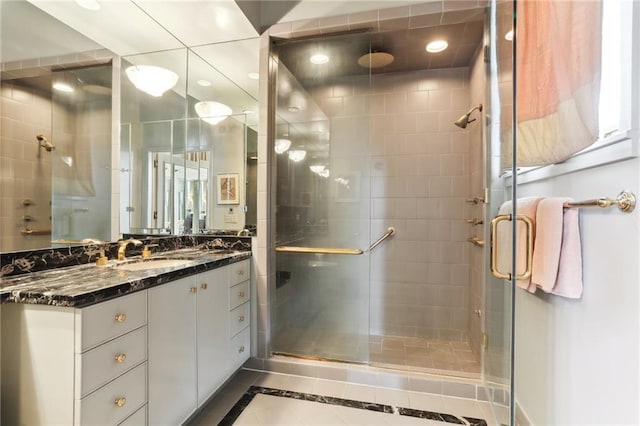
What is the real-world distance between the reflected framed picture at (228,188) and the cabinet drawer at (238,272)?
56cm

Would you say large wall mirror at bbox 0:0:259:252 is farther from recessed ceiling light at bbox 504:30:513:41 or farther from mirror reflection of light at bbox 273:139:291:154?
recessed ceiling light at bbox 504:30:513:41

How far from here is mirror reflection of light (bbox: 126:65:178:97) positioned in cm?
202

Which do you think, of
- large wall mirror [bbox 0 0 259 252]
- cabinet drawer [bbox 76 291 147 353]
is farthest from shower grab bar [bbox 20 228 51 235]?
cabinet drawer [bbox 76 291 147 353]

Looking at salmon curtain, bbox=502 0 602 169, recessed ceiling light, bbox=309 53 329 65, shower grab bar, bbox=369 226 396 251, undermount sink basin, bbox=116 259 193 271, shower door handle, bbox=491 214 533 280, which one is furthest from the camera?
shower grab bar, bbox=369 226 396 251

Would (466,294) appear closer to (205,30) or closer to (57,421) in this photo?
(57,421)

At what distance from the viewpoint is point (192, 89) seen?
2404 millimetres

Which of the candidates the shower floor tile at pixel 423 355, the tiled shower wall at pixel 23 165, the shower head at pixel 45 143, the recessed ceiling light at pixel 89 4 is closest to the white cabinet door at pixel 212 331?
the tiled shower wall at pixel 23 165

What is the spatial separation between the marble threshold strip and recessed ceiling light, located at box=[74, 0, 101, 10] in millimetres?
2447

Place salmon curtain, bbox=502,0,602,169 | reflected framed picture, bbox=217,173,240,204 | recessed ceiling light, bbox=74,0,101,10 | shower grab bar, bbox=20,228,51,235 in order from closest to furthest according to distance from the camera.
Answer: salmon curtain, bbox=502,0,602,169
shower grab bar, bbox=20,228,51,235
recessed ceiling light, bbox=74,0,101,10
reflected framed picture, bbox=217,173,240,204

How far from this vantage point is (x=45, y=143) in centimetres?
140

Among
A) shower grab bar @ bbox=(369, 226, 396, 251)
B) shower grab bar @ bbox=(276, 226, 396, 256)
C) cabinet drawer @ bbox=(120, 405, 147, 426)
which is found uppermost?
shower grab bar @ bbox=(369, 226, 396, 251)

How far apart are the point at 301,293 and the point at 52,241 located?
1586 mm

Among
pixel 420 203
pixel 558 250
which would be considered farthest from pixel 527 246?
pixel 420 203

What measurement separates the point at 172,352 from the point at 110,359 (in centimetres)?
34
